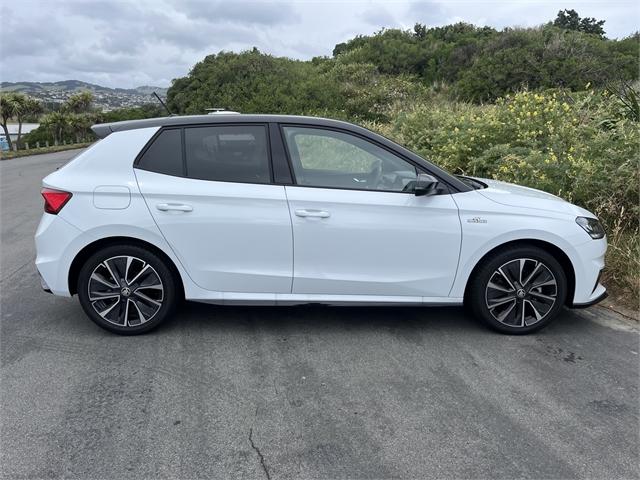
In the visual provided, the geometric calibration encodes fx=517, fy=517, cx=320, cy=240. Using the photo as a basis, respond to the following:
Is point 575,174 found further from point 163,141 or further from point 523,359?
point 163,141

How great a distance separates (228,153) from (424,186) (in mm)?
1490

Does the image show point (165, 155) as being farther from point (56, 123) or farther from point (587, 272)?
point (56, 123)

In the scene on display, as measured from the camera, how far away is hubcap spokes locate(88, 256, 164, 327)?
3879 mm

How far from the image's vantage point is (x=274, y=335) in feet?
13.3

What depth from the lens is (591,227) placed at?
13.2 feet

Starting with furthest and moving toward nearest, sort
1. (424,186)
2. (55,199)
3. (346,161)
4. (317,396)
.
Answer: (346,161) < (55,199) < (424,186) < (317,396)

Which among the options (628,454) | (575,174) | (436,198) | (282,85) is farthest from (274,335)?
(282,85)

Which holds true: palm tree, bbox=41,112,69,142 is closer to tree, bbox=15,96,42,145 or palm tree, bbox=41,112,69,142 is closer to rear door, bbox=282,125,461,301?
tree, bbox=15,96,42,145

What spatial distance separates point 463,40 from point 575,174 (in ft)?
82.7

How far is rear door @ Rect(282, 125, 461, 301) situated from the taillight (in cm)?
164

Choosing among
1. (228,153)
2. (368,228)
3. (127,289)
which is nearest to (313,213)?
(368,228)

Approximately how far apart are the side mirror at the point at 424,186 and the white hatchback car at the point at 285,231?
10 millimetres

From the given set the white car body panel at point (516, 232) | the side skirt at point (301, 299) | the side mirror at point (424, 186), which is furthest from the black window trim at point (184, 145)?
the white car body panel at point (516, 232)

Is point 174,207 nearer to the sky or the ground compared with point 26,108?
nearer to the sky
